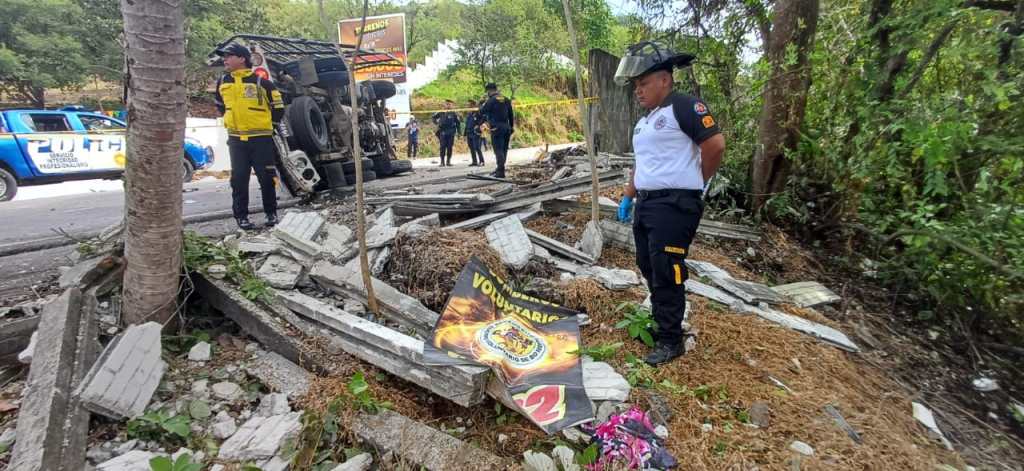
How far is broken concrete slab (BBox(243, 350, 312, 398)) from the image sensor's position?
2.32 meters

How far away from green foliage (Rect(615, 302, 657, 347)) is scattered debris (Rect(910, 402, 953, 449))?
154 cm

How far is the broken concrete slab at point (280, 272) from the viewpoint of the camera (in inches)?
124

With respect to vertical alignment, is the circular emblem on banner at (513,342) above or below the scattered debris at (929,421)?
above

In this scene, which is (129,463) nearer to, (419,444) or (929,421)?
(419,444)

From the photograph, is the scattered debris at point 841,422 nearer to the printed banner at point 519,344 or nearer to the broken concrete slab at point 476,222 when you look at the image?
the printed banner at point 519,344

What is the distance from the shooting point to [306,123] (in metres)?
6.12

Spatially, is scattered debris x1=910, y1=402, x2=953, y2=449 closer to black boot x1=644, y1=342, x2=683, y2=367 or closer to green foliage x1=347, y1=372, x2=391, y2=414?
black boot x1=644, y1=342, x2=683, y2=367

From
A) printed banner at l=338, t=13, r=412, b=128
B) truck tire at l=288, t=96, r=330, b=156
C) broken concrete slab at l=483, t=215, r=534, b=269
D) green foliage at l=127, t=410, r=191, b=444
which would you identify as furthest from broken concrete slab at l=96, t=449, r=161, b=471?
printed banner at l=338, t=13, r=412, b=128

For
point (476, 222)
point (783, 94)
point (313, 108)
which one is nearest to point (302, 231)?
point (476, 222)

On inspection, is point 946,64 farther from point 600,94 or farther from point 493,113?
point 493,113

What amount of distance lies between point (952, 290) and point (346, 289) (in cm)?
487

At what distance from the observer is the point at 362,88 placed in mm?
8398

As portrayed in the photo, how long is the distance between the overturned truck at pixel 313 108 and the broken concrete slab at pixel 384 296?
9.02ft

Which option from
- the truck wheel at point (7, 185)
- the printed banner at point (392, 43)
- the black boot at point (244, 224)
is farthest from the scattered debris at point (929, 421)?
the printed banner at point (392, 43)
